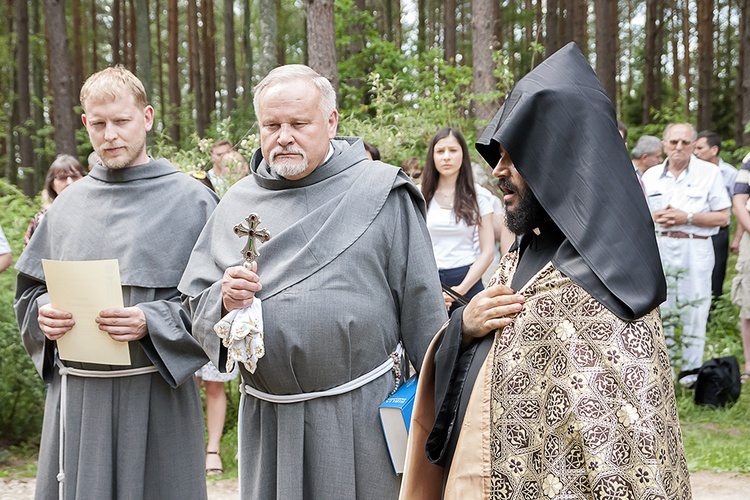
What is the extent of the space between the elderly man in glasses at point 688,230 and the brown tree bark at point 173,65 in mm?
21814

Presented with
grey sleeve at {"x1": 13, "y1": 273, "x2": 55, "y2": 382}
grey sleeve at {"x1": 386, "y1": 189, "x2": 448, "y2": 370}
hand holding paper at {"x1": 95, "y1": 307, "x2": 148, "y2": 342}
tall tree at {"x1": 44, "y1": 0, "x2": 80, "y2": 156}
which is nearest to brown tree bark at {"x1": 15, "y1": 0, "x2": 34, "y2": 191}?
tall tree at {"x1": 44, "y1": 0, "x2": 80, "y2": 156}

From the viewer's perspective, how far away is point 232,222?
11.7 feet

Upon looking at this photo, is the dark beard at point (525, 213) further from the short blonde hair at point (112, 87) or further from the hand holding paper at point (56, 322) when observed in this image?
the hand holding paper at point (56, 322)

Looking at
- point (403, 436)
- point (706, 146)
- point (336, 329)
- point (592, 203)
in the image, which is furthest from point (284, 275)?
point (706, 146)

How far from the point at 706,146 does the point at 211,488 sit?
7.23 m

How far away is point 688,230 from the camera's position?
8.00 meters

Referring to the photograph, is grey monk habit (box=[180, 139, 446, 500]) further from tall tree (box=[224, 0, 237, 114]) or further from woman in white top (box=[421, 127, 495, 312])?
tall tree (box=[224, 0, 237, 114])

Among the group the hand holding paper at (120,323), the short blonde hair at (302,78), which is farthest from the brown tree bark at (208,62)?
the short blonde hair at (302,78)

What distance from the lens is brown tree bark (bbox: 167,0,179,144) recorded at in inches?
1124

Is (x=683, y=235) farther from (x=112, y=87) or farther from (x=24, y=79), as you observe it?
(x=24, y=79)

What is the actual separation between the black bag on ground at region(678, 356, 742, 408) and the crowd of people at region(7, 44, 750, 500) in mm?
4155

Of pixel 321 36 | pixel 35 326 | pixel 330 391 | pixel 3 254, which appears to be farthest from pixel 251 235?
pixel 321 36

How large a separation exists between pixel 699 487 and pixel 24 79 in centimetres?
2283

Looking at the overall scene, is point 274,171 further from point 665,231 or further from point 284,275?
point 665,231
